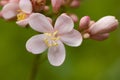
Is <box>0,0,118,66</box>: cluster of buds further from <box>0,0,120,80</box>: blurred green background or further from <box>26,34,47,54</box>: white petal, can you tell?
<box>0,0,120,80</box>: blurred green background

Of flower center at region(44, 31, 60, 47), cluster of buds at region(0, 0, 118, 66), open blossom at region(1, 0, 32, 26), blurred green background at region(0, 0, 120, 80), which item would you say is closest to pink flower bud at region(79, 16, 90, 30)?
cluster of buds at region(0, 0, 118, 66)

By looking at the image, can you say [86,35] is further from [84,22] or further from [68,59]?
[68,59]

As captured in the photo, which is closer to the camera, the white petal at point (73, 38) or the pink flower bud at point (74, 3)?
the white petal at point (73, 38)

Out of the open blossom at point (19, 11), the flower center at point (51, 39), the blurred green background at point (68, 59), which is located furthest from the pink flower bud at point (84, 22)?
the blurred green background at point (68, 59)

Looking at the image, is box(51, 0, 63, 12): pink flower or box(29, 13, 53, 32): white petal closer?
box(29, 13, 53, 32): white petal

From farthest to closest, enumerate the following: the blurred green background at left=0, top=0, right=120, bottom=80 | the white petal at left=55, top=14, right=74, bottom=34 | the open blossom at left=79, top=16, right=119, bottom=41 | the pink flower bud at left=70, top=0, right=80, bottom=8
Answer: the blurred green background at left=0, top=0, right=120, bottom=80, the pink flower bud at left=70, top=0, right=80, bottom=8, the open blossom at left=79, top=16, right=119, bottom=41, the white petal at left=55, top=14, right=74, bottom=34

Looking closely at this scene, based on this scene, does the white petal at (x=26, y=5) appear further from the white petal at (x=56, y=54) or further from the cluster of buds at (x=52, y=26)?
the white petal at (x=56, y=54)
